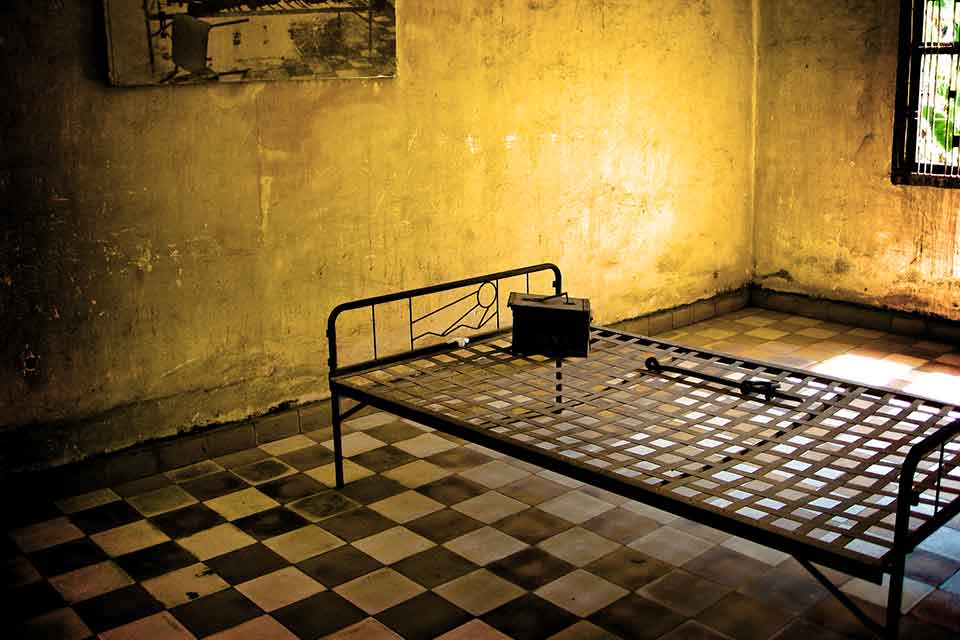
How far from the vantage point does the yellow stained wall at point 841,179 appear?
7.53 metres

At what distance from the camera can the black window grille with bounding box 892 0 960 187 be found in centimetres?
719

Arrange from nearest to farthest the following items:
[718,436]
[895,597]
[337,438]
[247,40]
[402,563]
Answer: [895,597], [402,563], [337,438], [718,436], [247,40]

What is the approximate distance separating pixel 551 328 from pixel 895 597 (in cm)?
240

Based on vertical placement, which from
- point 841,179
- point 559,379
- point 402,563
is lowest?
point 402,563

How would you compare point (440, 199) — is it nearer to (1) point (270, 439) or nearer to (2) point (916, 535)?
(1) point (270, 439)

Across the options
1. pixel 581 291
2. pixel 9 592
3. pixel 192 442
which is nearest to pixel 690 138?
pixel 581 291

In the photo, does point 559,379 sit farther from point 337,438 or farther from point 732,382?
point 337,438

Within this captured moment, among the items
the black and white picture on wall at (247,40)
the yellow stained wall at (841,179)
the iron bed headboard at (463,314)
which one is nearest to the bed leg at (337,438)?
the iron bed headboard at (463,314)

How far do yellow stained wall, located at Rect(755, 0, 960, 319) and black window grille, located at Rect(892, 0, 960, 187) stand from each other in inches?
3.5

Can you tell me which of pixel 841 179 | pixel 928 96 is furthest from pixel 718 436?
pixel 928 96

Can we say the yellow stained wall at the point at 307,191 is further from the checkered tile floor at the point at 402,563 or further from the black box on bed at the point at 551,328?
the black box on bed at the point at 551,328

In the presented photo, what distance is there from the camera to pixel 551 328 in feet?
17.3

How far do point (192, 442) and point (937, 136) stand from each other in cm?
572

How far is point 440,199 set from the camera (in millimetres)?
6375
